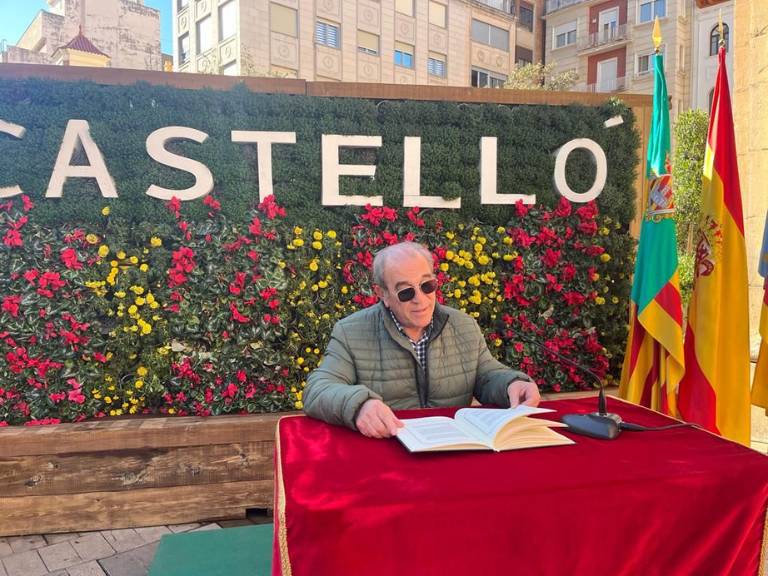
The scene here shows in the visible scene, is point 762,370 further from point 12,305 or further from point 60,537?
point 12,305

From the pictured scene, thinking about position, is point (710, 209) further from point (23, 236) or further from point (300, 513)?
point (23, 236)

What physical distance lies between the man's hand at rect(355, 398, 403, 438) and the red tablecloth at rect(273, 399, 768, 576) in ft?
0.29

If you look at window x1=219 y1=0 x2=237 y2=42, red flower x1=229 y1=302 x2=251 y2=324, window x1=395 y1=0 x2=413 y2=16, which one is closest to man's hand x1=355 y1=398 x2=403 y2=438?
red flower x1=229 y1=302 x2=251 y2=324

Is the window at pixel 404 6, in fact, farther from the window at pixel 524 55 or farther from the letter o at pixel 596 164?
the letter o at pixel 596 164

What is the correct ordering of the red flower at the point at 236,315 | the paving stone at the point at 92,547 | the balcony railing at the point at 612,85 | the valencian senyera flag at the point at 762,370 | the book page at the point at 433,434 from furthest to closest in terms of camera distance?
the balcony railing at the point at 612,85
the red flower at the point at 236,315
the valencian senyera flag at the point at 762,370
the paving stone at the point at 92,547
the book page at the point at 433,434

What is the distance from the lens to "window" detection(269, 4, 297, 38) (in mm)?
23266

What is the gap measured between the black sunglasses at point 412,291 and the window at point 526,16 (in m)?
34.3

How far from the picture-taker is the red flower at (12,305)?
306 centimetres

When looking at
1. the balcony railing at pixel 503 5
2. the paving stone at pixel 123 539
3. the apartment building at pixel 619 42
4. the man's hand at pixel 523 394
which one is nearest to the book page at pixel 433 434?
the man's hand at pixel 523 394

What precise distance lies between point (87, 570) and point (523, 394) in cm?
214

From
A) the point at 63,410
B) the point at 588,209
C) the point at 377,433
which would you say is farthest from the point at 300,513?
the point at 588,209

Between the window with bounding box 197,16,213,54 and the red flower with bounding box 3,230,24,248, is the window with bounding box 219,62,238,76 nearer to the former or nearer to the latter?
the window with bounding box 197,16,213,54

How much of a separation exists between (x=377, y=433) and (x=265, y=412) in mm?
1917

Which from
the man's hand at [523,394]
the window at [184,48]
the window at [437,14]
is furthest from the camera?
the window at [437,14]
